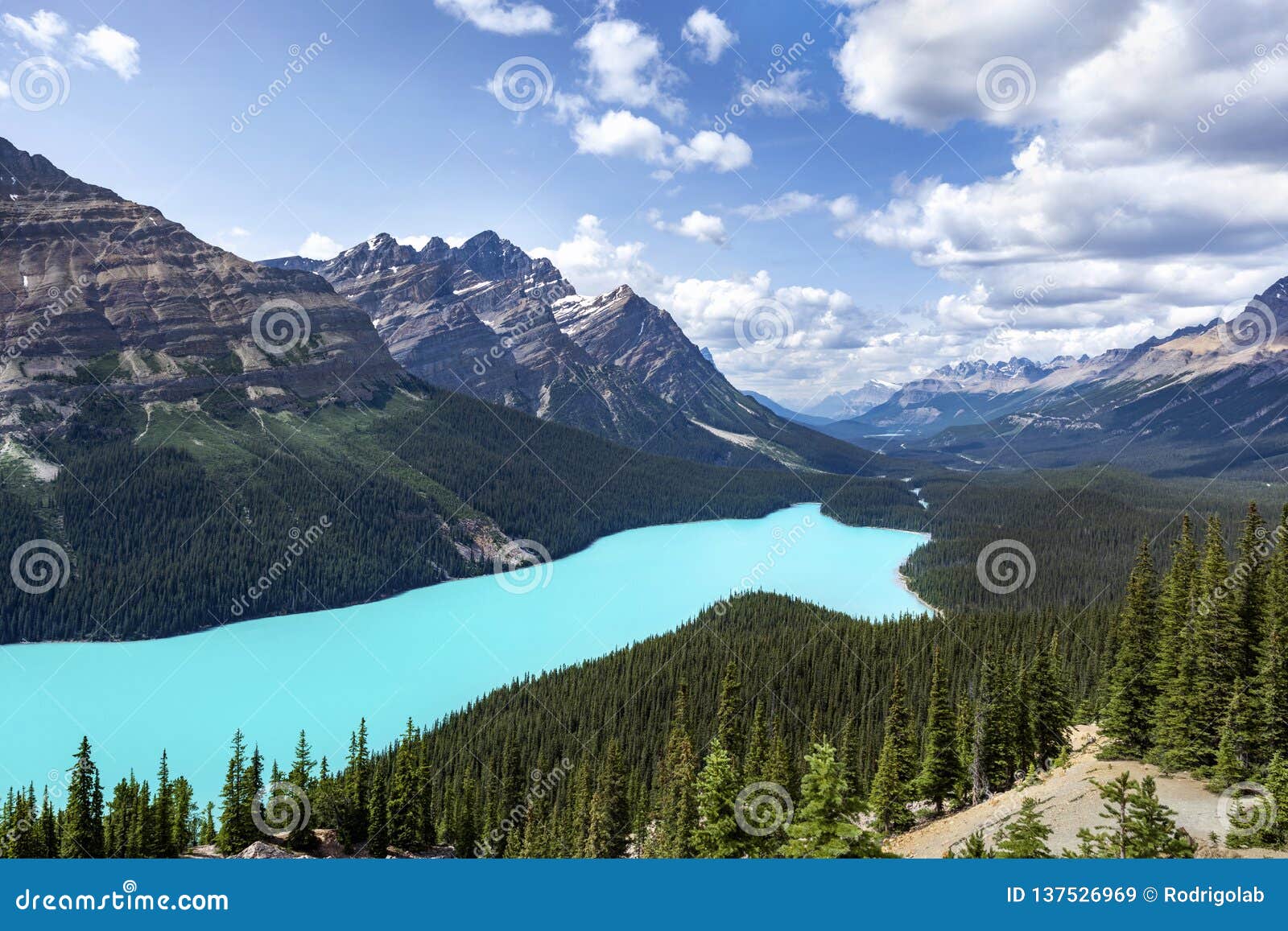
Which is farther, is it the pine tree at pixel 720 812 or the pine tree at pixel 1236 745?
the pine tree at pixel 1236 745

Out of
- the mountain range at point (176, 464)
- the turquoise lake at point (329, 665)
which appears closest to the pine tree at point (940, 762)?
the turquoise lake at point (329, 665)

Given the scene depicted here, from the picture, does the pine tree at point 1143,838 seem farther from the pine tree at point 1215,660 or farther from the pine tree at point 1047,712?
the pine tree at point 1047,712

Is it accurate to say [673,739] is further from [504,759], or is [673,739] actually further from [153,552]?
[153,552]

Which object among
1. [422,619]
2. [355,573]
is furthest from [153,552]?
[422,619]

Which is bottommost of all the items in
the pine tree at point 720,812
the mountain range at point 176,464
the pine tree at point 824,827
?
the pine tree at point 720,812

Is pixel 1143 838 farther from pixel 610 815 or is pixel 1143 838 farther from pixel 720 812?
pixel 610 815

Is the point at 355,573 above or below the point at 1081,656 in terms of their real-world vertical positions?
above
